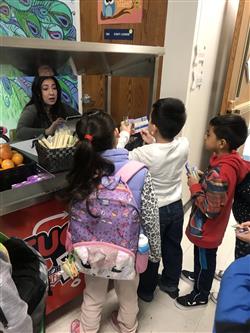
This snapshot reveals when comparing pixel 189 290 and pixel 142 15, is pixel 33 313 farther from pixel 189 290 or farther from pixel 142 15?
pixel 142 15

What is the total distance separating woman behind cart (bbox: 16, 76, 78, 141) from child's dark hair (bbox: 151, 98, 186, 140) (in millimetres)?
838

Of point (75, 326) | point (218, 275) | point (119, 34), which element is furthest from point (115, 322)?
point (119, 34)

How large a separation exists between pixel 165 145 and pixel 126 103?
4.15 ft

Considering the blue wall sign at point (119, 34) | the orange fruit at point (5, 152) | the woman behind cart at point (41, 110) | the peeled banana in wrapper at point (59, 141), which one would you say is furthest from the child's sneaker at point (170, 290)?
the blue wall sign at point (119, 34)

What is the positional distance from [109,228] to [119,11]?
73.9 inches

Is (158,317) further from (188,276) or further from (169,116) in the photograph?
(169,116)

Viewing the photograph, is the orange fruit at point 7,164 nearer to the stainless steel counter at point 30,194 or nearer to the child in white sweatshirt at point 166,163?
the stainless steel counter at point 30,194

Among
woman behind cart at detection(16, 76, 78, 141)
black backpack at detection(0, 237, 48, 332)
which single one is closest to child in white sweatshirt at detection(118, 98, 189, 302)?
black backpack at detection(0, 237, 48, 332)

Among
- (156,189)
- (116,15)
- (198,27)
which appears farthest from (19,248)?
(116,15)

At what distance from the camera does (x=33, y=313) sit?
0.76 m

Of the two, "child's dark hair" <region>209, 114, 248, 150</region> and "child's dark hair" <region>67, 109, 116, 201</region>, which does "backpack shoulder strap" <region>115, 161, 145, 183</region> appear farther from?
"child's dark hair" <region>209, 114, 248, 150</region>

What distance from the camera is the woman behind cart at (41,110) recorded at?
177cm

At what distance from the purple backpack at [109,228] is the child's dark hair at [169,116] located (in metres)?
0.29

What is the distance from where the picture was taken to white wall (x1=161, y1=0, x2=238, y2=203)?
1.68 metres
